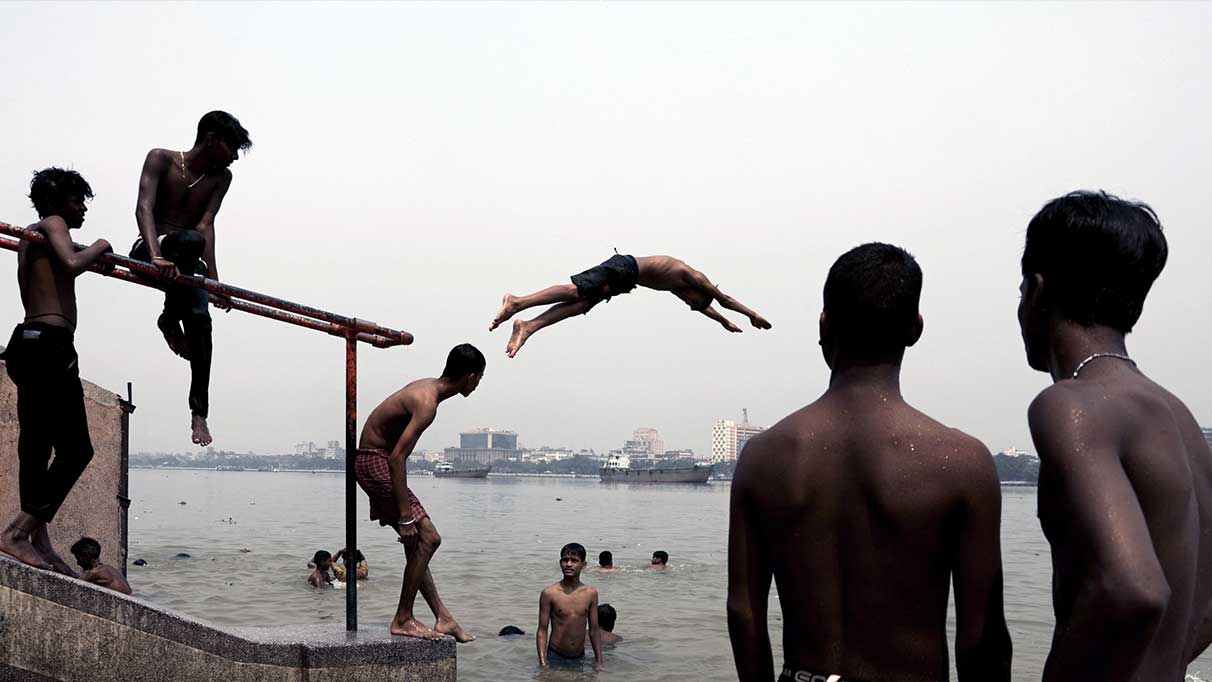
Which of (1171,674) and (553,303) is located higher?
(553,303)

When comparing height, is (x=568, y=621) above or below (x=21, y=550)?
below

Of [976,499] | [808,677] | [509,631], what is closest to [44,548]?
[808,677]

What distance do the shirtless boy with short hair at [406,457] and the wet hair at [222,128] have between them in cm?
197

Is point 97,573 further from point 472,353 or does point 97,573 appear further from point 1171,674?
point 1171,674

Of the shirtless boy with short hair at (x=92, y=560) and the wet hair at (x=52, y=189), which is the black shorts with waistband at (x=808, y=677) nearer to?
the wet hair at (x=52, y=189)

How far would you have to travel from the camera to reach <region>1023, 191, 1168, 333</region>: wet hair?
2.67m

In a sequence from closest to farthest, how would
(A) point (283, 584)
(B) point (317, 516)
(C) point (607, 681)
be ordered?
1. (C) point (607, 681)
2. (A) point (283, 584)
3. (B) point (317, 516)

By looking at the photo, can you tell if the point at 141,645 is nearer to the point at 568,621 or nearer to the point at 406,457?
the point at 406,457

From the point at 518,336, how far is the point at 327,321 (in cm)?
157

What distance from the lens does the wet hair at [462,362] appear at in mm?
7477

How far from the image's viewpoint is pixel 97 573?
27.5 ft

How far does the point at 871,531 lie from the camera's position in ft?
8.75

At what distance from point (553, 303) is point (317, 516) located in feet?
170

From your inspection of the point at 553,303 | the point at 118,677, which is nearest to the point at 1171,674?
the point at 553,303
